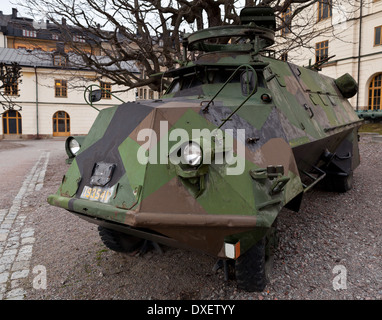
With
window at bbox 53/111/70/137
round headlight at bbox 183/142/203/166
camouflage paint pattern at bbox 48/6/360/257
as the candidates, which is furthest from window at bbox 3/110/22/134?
round headlight at bbox 183/142/203/166

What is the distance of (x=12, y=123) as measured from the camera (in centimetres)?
2661

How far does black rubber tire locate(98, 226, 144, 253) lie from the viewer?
3.62m

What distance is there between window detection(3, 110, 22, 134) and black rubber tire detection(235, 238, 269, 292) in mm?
27780

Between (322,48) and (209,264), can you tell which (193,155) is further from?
(322,48)

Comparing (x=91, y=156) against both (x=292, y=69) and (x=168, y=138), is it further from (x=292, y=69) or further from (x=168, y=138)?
(x=292, y=69)

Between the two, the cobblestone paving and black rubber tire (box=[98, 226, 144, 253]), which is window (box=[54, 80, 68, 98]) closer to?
the cobblestone paving

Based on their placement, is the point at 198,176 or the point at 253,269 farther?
the point at 253,269

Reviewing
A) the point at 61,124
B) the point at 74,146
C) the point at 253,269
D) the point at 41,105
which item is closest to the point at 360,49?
the point at 74,146

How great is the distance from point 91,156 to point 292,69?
3137 mm

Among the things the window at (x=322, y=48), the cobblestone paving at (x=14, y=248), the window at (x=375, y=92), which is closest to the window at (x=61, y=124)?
the window at (x=322, y=48)

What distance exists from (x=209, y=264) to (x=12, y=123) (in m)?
27.4

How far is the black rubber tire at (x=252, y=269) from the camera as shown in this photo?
8.93ft

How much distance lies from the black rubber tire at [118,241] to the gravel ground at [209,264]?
118 mm

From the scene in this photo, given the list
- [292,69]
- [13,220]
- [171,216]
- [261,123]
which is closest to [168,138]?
[171,216]
